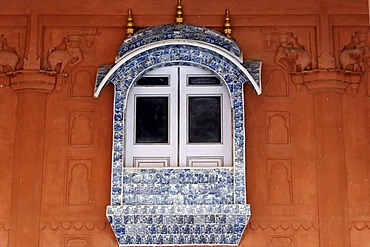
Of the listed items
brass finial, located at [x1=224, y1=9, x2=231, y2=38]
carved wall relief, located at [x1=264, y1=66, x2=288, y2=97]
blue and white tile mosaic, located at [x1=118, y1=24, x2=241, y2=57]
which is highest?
brass finial, located at [x1=224, y1=9, x2=231, y2=38]

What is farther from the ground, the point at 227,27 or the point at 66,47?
the point at 227,27

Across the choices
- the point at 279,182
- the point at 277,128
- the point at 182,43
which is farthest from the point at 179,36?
the point at 279,182

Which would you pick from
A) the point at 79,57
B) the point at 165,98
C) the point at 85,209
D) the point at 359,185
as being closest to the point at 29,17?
the point at 79,57

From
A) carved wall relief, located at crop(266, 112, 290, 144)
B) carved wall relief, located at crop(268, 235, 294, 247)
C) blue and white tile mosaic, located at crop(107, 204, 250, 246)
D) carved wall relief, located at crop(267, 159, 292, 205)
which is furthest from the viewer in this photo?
carved wall relief, located at crop(266, 112, 290, 144)

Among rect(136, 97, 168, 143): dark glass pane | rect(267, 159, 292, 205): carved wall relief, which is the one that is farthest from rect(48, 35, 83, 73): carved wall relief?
rect(267, 159, 292, 205): carved wall relief

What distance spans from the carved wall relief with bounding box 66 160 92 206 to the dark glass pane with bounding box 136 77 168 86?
2.72ft

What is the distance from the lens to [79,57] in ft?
18.1

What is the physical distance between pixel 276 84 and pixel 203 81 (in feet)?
2.15

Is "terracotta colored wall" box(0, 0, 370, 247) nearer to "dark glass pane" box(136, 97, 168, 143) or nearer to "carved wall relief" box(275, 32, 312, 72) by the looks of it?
"carved wall relief" box(275, 32, 312, 72)

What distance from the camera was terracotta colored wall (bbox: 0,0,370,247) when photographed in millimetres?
5164

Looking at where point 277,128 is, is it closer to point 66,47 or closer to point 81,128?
point 81,128

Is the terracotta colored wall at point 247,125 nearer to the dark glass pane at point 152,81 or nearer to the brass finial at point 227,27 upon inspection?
the brass finial at point 227,27

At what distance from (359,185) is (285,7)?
1.73 m

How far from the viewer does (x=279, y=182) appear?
525cm
